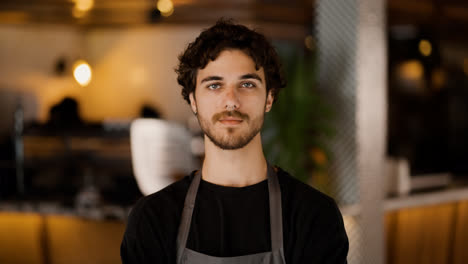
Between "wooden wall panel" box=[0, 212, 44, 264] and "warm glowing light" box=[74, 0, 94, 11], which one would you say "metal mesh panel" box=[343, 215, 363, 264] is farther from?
"warm glowing light" box=[74, 0, 94, 11]

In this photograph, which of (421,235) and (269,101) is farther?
(421,235)

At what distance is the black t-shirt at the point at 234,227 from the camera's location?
1158mm

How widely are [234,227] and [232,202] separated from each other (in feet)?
0.20

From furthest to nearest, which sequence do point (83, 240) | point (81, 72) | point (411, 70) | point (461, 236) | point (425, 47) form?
point (81, 72) → point (425, 47) → point (411, 70) → point (461, 236) → point (83, 240)

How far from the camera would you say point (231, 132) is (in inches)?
44.7

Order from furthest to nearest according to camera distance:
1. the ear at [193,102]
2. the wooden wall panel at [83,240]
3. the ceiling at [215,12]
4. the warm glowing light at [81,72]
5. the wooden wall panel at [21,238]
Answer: the ceiling at [215,12]
the warm glowing light at [81,72]
the wooden wall panel at [21,238]
the wooden wall panel at [83,240]
the ear at [193,102]

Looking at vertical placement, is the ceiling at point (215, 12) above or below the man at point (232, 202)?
above

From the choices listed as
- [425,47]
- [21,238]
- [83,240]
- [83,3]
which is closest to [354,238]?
[83,240]

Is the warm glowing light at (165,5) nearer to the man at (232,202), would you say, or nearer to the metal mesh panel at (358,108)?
the metal mesh panel at (358,108)

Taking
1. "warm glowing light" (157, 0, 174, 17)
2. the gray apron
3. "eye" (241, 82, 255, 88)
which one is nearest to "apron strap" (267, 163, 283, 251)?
the gray apron

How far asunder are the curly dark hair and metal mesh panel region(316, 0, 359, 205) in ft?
7.57

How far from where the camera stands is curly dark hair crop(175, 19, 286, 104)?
1163mm

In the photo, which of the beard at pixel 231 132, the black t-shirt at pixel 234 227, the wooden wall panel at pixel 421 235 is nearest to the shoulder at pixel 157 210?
the black t-shirt at pixel 234 227

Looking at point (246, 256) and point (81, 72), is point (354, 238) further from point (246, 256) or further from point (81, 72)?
point (81, 72)
